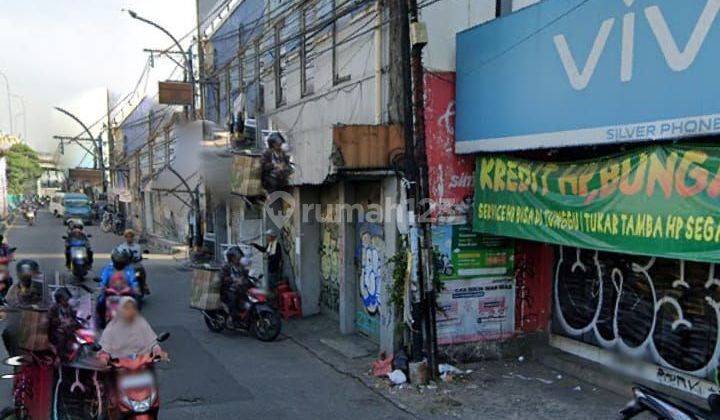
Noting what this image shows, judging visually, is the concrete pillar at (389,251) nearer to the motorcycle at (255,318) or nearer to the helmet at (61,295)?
the motorcycle at (255,318)

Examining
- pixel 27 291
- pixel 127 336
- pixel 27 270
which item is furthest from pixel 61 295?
pixel 127 336

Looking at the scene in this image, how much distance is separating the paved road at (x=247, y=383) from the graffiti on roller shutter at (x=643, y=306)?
3144 millimetres

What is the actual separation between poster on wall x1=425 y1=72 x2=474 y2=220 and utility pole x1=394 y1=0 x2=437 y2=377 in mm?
747

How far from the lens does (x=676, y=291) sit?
6461 mm

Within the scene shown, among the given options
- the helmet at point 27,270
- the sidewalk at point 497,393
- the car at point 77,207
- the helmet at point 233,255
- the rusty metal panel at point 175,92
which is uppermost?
the rusty metal panel at point 175,92

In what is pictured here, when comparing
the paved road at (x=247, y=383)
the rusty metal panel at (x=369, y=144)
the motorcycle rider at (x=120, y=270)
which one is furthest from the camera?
the motorcycle rider at (x=120, y=270)

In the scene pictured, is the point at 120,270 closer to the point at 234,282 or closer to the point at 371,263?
the point at 234,282

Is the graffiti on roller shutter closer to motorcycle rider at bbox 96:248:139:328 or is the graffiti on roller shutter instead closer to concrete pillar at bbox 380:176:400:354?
concrete pillar at bbox 380:176:400:354

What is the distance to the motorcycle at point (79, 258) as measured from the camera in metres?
15.8

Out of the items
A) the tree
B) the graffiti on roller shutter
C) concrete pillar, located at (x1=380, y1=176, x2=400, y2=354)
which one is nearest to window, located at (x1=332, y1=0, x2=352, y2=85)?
concrete pillar, located at (x1=380, y1=176, x2=400, y2=354)

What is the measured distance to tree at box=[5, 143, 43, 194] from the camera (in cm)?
5691

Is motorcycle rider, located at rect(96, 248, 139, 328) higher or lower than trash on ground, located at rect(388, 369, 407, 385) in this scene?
higher

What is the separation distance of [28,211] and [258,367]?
37.5m

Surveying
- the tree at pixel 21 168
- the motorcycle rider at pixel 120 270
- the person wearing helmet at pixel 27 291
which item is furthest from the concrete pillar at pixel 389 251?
the tree at pixel 21 168
